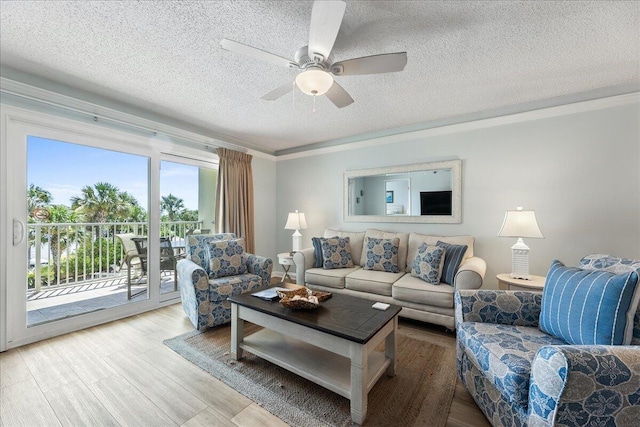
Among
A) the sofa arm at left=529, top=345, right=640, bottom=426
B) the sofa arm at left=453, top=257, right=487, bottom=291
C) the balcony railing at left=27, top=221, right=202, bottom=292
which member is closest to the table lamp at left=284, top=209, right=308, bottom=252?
the balcony railing at left=27, top=221, right=202, bottom=292

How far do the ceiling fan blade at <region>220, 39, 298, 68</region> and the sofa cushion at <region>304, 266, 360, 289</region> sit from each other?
2.37 metres

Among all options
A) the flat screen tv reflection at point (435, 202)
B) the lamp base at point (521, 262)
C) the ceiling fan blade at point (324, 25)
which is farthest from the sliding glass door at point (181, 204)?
the lamp base at point (521, 262)

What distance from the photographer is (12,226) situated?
2.32 m

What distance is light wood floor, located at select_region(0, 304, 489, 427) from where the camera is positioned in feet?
5.00

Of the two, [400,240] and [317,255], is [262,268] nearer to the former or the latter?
[317,255]

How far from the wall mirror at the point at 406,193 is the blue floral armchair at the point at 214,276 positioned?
1.78m

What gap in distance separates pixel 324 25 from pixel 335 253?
2679mm

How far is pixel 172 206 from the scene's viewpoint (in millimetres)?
3826

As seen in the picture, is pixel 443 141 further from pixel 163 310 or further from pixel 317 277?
pixel 163 310

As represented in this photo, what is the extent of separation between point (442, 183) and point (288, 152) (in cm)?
279

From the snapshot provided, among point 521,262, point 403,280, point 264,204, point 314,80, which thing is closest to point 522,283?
point 521,262

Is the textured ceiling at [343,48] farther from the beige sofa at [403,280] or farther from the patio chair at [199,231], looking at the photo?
the patio chair at [199,231]

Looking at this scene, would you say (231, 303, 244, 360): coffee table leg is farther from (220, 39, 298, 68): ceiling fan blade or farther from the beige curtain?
the beige curtain

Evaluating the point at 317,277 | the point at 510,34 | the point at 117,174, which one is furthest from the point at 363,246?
the point at 117,174
